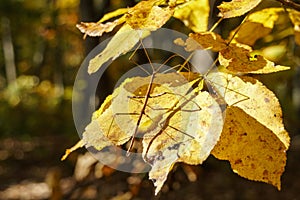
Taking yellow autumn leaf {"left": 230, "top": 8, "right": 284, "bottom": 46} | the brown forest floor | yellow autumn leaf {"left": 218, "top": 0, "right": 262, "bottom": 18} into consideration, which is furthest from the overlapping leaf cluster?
the brown forest floor

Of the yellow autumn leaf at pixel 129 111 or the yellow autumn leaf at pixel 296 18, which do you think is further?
the yellow autumn leaf at pixel 296 18

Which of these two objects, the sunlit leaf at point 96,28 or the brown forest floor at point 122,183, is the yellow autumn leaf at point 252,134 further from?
the brown forest floor at point 122,183

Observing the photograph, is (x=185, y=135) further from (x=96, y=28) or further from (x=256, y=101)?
(x=96, y=28)

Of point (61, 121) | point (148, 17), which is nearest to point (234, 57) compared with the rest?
point (148, 17)

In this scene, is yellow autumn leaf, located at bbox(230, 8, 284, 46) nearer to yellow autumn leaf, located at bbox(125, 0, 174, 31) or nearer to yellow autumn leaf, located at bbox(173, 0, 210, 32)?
yellow autumn leaf, located at bbox(173, 0, 210, 32)

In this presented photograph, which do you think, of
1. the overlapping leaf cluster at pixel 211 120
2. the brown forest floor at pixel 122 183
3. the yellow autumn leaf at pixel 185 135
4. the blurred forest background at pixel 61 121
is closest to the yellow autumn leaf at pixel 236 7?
the overlapping leaf cluster at pixel 211 120

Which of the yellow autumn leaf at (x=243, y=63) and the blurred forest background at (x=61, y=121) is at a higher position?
the yellow autumn leaf at (x=243, y=63)

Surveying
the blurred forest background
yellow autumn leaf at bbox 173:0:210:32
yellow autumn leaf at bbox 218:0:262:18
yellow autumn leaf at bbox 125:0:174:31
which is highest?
yellow autumn leaf at bbox 218:0:262:18
